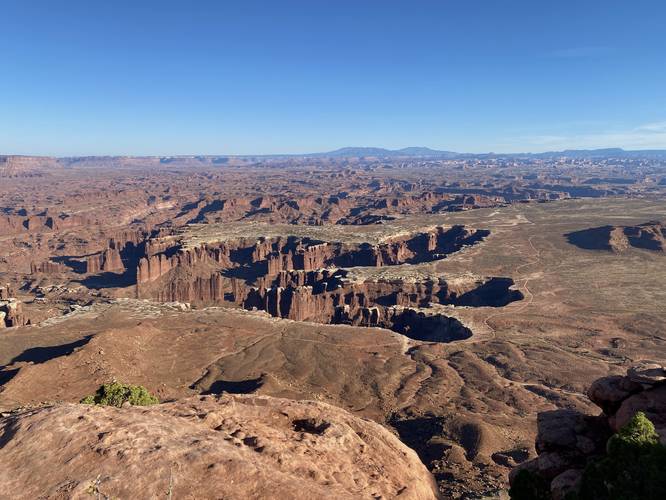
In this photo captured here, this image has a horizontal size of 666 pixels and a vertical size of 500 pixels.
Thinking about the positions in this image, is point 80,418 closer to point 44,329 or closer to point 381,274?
point 44,329

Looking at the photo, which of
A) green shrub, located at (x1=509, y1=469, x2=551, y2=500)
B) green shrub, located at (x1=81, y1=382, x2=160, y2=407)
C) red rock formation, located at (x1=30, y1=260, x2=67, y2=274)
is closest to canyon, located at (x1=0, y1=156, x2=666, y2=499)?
red rock formation, located at (x1=30, y1=260, x2=67, y2=274)

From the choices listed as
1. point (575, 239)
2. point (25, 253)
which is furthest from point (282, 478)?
point (25, 253)

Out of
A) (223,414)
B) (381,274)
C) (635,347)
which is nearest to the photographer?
(223,414)

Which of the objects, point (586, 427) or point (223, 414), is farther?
point (223, 414)

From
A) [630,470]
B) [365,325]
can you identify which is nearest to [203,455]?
[630,470]

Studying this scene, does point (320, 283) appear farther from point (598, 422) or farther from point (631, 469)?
point (631, 469)

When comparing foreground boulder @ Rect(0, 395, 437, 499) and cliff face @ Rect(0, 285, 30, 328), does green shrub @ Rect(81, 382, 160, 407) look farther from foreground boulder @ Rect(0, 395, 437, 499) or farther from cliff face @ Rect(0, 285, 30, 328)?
cliff face @ Rect(0, 285, 30, 328)

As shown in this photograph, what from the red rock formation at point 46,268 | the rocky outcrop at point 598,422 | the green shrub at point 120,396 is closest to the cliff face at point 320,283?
the red rock formation at point 46,268
